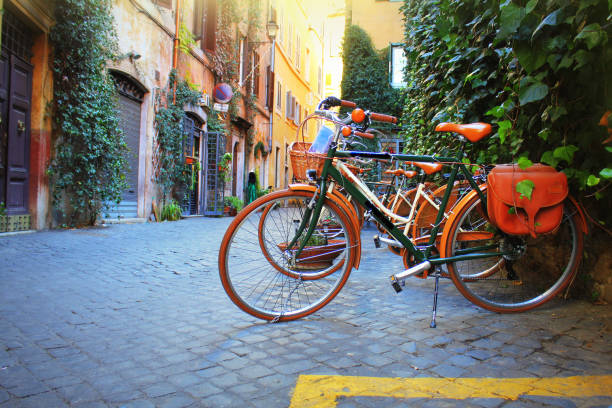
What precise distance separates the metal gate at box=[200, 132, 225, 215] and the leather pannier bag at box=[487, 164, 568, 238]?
35.1 feet

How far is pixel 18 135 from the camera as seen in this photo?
21.5 feet

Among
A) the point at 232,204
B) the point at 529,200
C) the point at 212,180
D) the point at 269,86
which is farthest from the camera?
the point at 269,86

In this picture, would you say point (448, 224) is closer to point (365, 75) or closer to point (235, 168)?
point (235, 168)

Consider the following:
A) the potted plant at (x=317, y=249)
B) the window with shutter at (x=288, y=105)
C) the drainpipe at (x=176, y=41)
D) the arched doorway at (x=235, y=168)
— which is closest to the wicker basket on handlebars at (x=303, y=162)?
the potted plant at (x=317, y=249)

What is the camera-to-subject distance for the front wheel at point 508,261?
2.76 meters

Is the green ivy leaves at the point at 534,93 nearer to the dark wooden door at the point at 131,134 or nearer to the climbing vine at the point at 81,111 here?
the climbing vine at the point at 81,111

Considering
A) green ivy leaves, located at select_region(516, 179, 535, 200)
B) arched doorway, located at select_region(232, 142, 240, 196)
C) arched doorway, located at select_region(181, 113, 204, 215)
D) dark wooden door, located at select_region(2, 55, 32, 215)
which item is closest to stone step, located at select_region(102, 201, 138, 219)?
dark wooden door, located at select_region(2, 55, 32, 215)

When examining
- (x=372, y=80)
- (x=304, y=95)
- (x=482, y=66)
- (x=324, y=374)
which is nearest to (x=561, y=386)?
(x=324, y=374)

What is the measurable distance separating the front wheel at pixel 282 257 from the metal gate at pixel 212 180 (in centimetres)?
985

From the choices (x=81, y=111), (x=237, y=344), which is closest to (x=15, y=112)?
(x=81, y=111)

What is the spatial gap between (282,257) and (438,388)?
1.32m

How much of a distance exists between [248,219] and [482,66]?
6.99ft

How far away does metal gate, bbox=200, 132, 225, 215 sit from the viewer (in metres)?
12.9

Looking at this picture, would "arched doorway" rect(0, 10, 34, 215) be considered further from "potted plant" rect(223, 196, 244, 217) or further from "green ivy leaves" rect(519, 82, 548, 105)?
"potted plant" rect(223, 196, 244, 217)
